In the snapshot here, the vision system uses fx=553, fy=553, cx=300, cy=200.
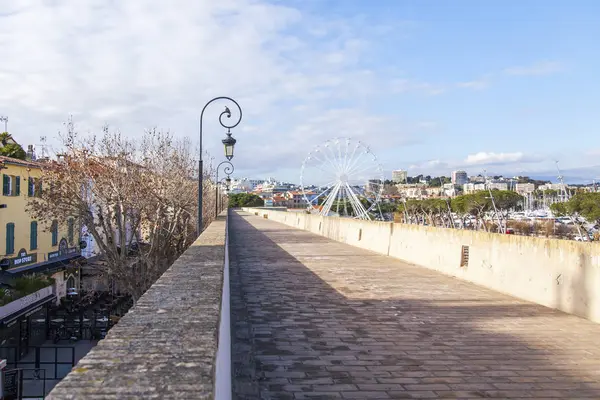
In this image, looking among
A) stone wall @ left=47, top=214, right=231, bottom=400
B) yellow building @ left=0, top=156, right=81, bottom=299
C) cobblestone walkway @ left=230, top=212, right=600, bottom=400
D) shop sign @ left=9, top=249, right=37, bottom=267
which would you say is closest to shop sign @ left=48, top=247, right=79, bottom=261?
yellow building @ left=0, top=156, right=81, bottom=299

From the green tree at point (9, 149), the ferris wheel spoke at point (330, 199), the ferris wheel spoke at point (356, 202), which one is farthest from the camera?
the ferris wheel spoke at point (330, 199)

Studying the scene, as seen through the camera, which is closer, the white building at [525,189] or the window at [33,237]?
the window at [33,237]

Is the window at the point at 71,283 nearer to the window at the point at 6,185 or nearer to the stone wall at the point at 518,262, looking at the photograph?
the window at the point at 6,185

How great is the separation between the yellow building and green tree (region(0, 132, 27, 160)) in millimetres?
5492

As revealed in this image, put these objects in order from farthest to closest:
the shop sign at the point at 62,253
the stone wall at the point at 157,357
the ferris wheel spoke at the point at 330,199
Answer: the ferris wheel spoke at the point at 330,199, the shop sign at the point at 62,253, the stone wall at the point at 157,357

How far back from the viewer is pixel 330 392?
4.94 m

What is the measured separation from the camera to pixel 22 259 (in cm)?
2778

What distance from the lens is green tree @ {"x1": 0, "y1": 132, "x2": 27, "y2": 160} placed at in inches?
1344

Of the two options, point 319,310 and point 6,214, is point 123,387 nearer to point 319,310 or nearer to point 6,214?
point 319,310

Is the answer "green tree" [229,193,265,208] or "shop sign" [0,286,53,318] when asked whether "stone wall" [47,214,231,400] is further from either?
"green tree" [229,193,265,208]

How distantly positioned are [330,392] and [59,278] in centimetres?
3043

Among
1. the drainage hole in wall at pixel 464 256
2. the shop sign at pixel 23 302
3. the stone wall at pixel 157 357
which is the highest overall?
the stone wall at pixel 157 357

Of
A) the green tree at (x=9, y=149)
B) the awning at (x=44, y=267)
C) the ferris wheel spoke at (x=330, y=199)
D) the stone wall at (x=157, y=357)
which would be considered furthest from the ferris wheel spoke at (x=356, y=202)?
the stone wall at (x=157, y=357)

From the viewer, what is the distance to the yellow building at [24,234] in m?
26.4
